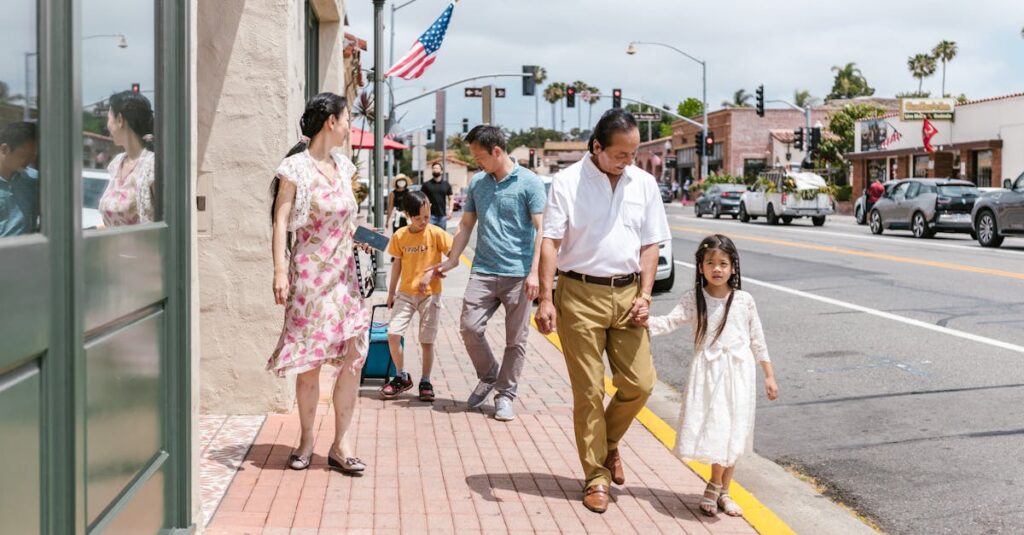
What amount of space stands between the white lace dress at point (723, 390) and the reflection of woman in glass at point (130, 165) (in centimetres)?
249

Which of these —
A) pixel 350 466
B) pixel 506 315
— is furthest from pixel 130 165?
pixel 506 315

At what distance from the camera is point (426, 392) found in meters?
7.87

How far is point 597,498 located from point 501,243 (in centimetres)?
235

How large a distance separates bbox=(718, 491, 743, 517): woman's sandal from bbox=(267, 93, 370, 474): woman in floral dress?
1.89 metres

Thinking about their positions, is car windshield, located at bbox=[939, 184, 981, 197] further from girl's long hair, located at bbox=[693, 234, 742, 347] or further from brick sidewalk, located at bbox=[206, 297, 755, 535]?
girl's long hair, located at bbox=[693, 234, 742, 347]

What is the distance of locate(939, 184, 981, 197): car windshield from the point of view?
28.5m

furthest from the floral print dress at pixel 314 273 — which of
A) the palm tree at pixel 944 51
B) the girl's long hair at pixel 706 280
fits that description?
the palm tree at pixel 944 51

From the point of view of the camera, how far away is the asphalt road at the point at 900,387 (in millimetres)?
5883

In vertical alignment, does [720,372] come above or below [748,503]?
above

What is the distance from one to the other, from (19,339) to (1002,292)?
14102mm

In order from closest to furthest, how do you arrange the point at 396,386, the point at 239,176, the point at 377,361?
1. the point at 239,176
2. the point at 396,386
3. the point at 377,361

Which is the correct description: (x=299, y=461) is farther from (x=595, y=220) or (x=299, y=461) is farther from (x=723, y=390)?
(x=723, y=390)

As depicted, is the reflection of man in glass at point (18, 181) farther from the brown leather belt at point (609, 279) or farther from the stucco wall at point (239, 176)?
the stucco wall at point (239, 176)

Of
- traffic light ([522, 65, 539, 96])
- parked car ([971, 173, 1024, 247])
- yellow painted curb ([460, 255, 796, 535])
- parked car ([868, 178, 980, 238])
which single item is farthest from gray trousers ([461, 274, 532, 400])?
traffic light ([522, 65, 539, 96])
